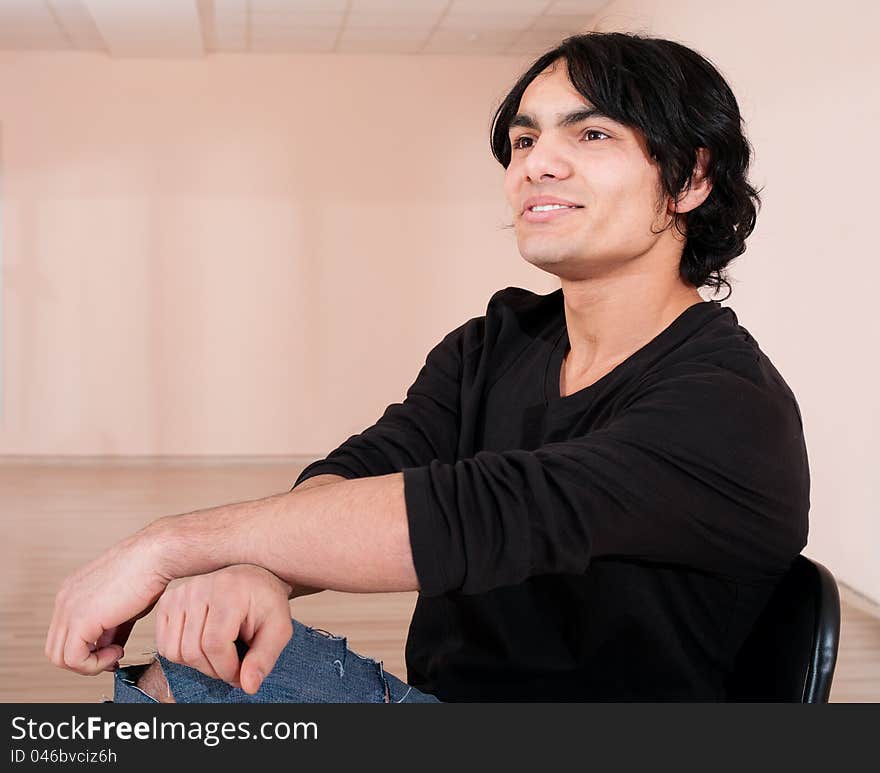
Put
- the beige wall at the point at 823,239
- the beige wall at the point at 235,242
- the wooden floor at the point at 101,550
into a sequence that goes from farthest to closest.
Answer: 1. the beige wall at the point at 235,242
2. the beige wall at the point at 823,239
3. the wooden floor at the point at 101,550

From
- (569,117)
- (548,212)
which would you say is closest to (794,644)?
(548,212)

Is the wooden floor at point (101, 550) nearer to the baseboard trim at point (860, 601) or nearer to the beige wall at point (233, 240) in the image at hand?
the baseboard trim at point (860, 601)

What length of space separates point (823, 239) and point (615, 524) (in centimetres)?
367

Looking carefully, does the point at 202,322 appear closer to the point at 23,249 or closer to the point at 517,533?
the point at 23,249

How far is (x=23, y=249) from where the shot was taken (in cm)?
779

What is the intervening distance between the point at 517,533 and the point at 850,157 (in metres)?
3.62

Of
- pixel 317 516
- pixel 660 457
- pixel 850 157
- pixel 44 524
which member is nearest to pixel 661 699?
pixel 660 457

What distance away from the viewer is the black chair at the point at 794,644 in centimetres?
104

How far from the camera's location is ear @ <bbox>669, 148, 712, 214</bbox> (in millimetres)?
1424

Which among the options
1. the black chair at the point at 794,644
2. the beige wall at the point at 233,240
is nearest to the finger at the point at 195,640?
the black chair at the point at 794,644

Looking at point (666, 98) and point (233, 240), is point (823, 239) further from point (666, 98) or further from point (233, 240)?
point (233, 240)

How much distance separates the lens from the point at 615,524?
3.34 feet

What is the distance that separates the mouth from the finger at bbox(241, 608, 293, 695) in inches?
24.8
